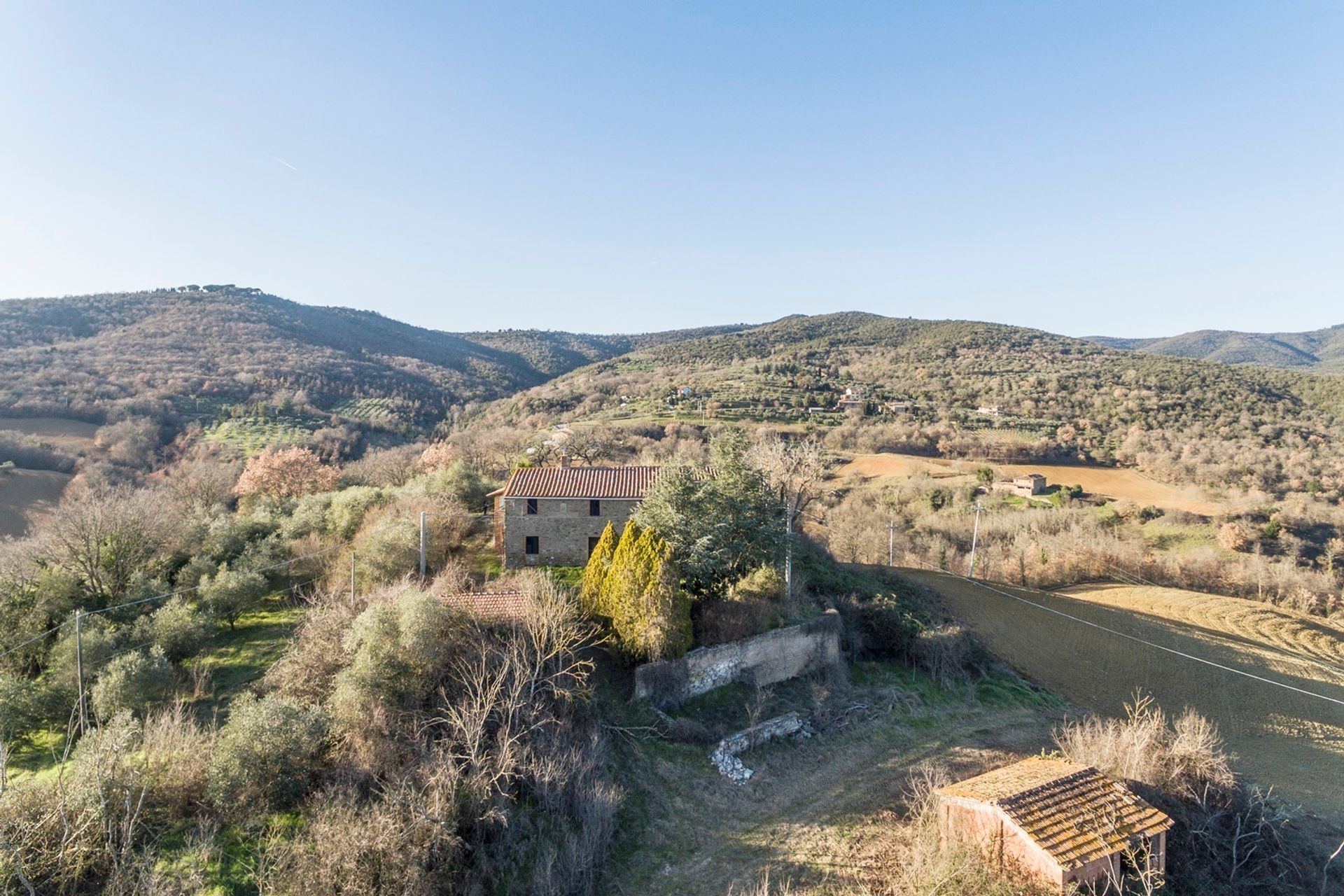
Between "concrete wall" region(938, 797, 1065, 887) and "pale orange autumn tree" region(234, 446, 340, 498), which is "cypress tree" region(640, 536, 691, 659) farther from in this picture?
"pale orange autumn tree" region(234, 446, 340, 498)

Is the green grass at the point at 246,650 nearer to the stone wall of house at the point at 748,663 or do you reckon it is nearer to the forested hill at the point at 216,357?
the stone wall of house at the point at 748,663

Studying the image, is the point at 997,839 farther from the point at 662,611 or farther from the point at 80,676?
the point at 80,676

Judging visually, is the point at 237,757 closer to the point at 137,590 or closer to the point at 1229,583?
the point at 137,590

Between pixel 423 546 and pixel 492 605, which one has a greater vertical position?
pixel 423 546

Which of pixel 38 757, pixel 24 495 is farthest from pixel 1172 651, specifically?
pixel 24 495

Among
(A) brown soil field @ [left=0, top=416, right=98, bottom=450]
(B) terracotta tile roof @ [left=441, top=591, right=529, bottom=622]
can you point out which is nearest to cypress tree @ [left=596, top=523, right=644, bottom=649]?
(B) terracotta tile roof @ [left=441, top=591, right=529, bottom=622]

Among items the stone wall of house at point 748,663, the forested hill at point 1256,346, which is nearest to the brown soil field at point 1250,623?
the stone wall of house at point 748,663
